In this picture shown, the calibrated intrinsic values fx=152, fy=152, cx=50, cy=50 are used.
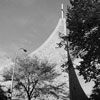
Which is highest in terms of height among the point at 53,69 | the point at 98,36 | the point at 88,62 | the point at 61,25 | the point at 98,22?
the point at 61,25

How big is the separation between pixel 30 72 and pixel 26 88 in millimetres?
2259

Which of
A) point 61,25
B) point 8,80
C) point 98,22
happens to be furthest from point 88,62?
point 61,25

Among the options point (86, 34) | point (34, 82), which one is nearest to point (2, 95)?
point (34, 82)

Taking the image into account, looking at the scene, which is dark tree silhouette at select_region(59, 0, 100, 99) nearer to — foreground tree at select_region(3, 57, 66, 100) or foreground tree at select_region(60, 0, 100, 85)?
foreground tree at select_region(60, 0, 100, 85)

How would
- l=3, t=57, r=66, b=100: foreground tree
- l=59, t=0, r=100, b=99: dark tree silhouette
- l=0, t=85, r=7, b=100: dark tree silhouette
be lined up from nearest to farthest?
1. l=59, t=0, r=100, b=99: dark tree silhouette
2. l=0, t=85, r=7, b=100: dark tree silhouette
3. l=3, t=57, r=66, b=100: foreground tree

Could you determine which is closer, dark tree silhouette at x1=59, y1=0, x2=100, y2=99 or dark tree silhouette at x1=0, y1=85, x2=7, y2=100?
dark tree silhouette at x1=59, y1=0, x2=100, y2=99

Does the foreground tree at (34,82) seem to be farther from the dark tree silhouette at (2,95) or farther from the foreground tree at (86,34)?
the foreground tree at (86,34)

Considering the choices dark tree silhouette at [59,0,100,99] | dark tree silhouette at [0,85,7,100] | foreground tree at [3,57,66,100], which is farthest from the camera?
foreground tree at [3,57,66,100]

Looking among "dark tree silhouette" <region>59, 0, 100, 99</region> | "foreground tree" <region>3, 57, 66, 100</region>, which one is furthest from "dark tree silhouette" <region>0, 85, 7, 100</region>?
"dark tree silhouette" <region>59, 0, 100, 99</region>

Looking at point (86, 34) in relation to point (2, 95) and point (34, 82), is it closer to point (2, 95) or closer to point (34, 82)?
point (34, 82)

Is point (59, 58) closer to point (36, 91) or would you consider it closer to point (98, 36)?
point (36, 91)

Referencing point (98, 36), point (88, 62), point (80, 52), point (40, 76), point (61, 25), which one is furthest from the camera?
point (61, 25)

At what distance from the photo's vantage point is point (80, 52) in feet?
46.0

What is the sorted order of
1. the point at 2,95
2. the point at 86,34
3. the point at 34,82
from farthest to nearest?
the point at 34,82
the point at 2,95
the point at 86,34
